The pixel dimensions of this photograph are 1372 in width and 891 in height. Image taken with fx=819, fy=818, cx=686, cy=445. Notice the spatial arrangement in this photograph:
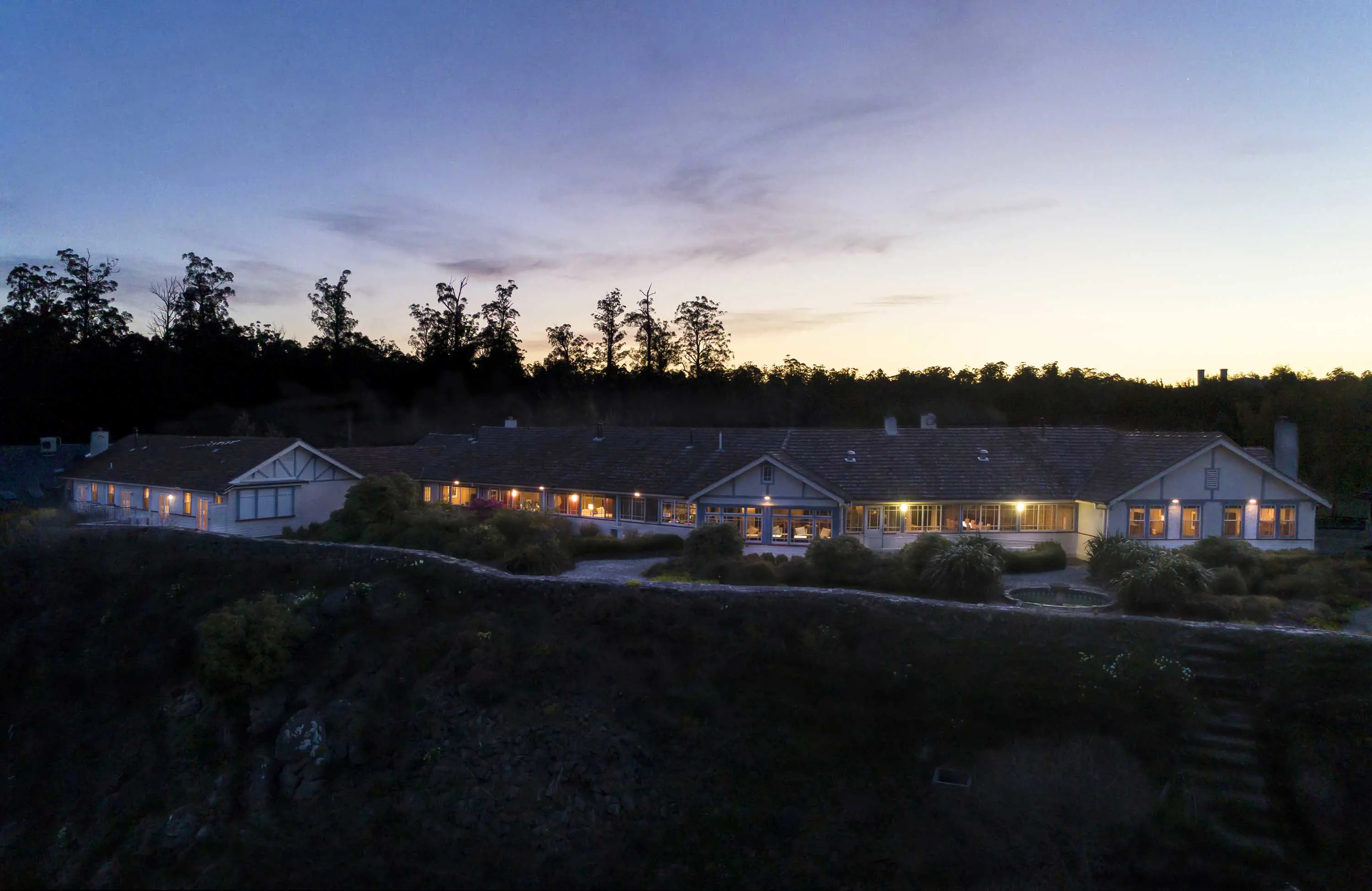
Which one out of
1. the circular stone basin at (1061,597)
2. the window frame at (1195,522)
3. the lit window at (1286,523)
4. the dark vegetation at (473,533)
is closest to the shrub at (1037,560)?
the circular stone basin at (1061,597)

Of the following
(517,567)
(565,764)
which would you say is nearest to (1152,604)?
(565,764)

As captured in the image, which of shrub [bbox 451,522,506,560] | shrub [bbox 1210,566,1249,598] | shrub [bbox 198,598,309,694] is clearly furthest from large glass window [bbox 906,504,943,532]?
shrub [bbox 198,598,309,694]

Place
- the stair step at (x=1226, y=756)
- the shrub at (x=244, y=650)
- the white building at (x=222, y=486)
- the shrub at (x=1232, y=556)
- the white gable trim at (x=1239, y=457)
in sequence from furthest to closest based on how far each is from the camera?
the white building at (x=222, y=486) → the white gable trim at (x=1239, y=457) → the shrub at (x=1232, y=556) → the shrub at (x=244, y=650) → the stair step at (x=1226, y=756)

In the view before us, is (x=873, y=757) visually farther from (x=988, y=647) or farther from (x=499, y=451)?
(x=499, y=451)

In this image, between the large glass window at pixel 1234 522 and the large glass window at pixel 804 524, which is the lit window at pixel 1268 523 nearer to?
the large glass window at pixel 1234 522

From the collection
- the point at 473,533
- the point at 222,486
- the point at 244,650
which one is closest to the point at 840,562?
the point at 473,533

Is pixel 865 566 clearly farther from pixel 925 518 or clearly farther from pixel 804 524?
pixel 925 518
